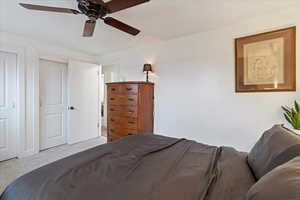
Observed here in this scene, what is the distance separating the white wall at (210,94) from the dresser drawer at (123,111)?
1.73ft

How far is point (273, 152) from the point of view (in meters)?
1.10

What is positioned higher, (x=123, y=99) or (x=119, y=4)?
(x=119, y=4)

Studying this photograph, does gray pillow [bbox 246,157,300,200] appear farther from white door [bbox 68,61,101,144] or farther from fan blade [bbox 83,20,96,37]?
white door [bbox 68,61,101,144]

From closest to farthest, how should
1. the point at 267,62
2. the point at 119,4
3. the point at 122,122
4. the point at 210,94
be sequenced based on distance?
the point at 119,4 → the point at 267,62 → the point at 210,94 → the point at 122,122

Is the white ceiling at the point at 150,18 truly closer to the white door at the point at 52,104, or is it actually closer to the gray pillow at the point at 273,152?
the white door at the point at 52,104

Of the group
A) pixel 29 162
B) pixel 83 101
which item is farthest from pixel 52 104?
pixel 29 162

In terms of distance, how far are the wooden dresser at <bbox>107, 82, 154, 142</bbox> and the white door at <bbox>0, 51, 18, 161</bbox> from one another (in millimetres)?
1709

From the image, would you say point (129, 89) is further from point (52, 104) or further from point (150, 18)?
point (52, 104)

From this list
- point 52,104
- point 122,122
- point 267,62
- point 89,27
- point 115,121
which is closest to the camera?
point 89,27

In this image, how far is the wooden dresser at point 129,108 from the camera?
3.26m

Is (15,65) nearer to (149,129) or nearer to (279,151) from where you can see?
(149,129)

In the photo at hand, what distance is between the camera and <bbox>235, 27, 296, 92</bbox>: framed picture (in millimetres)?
2180

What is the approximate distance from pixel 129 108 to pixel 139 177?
232cm

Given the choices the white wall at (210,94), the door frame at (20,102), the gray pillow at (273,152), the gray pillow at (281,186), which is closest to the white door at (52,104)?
the door frame at (20,102)
